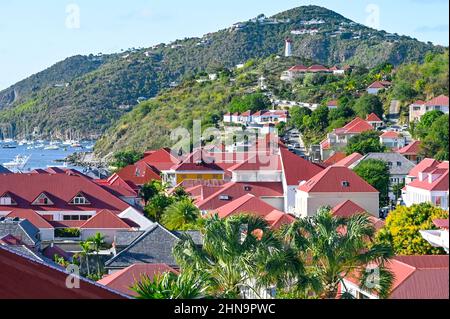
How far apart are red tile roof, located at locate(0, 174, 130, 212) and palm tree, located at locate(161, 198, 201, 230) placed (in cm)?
372

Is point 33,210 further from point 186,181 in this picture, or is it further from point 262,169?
point 186,181

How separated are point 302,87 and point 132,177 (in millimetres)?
46923

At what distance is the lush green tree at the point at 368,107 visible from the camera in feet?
241

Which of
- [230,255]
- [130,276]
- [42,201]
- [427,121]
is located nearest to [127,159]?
[42,201]

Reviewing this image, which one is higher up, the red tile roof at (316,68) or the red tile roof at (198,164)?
the red tile roof at (316,68)

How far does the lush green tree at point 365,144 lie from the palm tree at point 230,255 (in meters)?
41.8

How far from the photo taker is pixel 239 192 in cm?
4134

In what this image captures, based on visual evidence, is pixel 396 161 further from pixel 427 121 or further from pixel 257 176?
pixel 427 121

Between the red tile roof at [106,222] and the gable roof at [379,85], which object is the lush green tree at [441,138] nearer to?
the red tile roof at [106,222]

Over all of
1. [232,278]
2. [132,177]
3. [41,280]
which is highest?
[41,280]

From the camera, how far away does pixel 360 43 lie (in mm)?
174375

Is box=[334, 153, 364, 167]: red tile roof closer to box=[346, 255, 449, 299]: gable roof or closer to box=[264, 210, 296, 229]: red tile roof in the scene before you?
box=[264, 210, 296, 229]: red tile roof

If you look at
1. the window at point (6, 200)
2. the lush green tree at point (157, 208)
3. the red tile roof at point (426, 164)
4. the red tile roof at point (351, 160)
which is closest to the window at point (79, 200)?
the window at point (6, 200)
